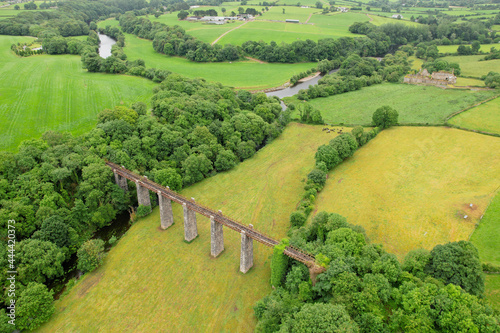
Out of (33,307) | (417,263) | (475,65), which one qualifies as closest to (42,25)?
(33,307)

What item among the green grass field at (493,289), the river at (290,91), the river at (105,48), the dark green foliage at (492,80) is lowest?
the green grass field at (493,289)

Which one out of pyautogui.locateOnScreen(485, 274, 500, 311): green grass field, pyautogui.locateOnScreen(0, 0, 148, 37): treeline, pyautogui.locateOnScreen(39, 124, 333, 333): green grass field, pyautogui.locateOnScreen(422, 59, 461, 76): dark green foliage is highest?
pyautogui.locateOnScreen(0, 0, 148, 37): treeline

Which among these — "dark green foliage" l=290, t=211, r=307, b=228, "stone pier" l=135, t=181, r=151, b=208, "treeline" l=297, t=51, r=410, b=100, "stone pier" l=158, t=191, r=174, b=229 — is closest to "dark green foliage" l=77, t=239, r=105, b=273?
"stone pier" l=158, t=191, r=174, b=229

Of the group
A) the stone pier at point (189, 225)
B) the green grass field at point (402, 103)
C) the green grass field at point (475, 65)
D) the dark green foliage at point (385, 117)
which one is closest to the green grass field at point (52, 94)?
the stone pier at point (189, 225)

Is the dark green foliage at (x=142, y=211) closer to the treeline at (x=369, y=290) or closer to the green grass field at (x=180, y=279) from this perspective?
the green grass field at (x=180, y=279)

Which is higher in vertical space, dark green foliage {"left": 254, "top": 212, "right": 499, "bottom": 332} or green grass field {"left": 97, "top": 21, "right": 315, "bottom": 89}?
green grass field {"left": 97, "top": 21, "right": 315, "bottom": 89}

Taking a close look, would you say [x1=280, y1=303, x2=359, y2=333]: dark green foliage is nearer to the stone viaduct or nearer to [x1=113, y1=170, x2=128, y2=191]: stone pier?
the stone viaduct
